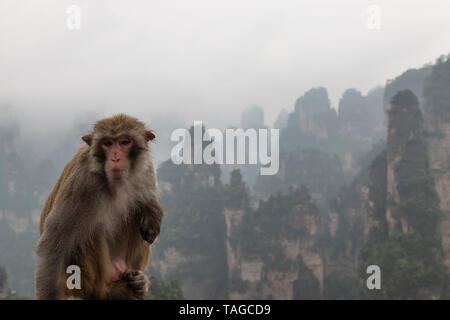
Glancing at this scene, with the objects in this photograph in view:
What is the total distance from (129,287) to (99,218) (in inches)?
14.6

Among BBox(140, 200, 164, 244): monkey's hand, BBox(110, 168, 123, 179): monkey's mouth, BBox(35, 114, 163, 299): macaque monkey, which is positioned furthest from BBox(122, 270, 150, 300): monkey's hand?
BBox(110, 168, 123, 179): monkey's mouth

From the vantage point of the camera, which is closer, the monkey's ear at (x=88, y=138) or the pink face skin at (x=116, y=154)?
the pink face skin at (x=116, y=154)

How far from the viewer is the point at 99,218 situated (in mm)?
2125

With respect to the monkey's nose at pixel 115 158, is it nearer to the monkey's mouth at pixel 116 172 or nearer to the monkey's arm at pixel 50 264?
the monkey's mouth at pixel 116 172

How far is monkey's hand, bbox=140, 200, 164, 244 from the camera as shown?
2.14 meters

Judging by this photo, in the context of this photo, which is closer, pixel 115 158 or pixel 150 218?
pixel 115 158

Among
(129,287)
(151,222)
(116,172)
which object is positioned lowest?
(129,287)

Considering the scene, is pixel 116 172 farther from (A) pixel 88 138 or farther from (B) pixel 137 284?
(B) pixel 137 284

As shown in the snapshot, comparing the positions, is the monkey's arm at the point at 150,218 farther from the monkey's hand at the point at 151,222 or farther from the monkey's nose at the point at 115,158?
the monkey's nose at the point at 115,158

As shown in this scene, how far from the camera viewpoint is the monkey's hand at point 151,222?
2.14 meters

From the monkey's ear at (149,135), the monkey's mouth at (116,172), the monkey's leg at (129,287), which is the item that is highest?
the monkey's ear at (149,135)

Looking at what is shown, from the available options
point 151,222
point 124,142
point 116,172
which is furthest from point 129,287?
point 124,142

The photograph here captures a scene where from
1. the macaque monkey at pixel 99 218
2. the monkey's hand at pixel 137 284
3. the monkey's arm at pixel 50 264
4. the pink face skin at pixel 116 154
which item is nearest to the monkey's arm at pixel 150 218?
the macaque monkey at pixel 99 218

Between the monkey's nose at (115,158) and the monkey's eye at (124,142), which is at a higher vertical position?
the monkey's eye at (124,142)
